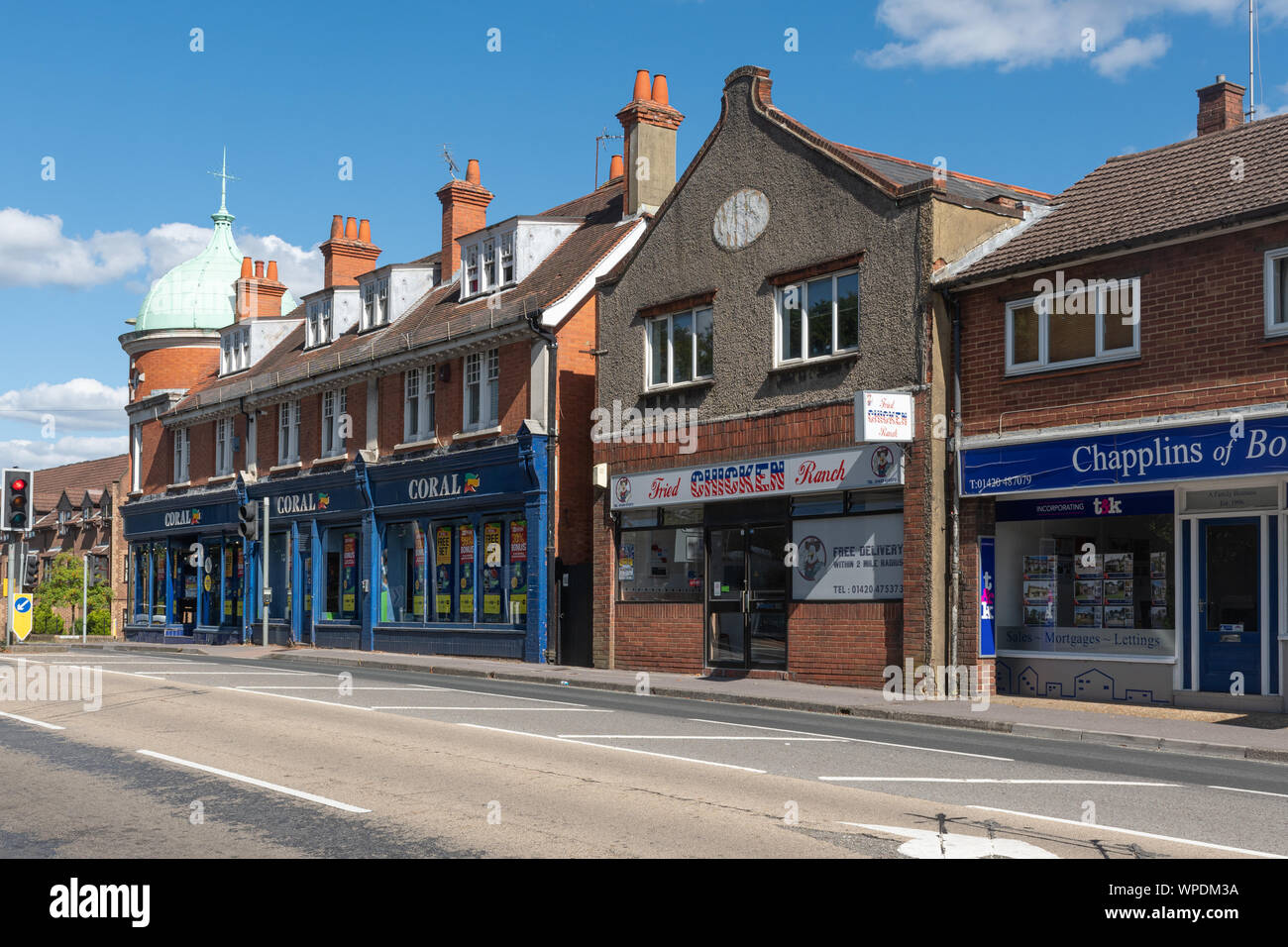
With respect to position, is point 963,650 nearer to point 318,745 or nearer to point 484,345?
point 318,745

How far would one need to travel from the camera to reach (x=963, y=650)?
1927 centimetres

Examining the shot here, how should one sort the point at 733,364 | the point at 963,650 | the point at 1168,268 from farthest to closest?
the point at 733,364 → the point at 963,650 → the point at 1168,268

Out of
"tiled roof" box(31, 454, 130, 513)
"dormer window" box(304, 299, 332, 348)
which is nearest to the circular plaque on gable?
"dormer window" box(304, 299, 332, 348)

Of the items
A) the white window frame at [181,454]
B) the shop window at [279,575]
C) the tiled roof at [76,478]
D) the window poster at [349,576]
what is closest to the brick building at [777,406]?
the window poster at [349,576]

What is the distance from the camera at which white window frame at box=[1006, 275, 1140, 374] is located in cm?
1756

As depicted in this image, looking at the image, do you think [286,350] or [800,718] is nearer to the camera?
[800,718]

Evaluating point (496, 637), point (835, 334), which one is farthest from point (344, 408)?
point (835, 334)

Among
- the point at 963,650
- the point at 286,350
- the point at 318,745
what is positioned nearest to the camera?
the point at 318,745

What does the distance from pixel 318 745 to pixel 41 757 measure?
2472 millimetres

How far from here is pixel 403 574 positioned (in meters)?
32.8

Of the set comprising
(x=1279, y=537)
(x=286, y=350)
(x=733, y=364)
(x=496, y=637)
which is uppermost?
(x=286, y=350)

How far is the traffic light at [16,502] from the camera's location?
85.5 ft

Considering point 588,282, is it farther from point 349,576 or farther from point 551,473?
point 349,576

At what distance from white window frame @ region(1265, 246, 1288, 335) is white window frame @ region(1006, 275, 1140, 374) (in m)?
1.75
